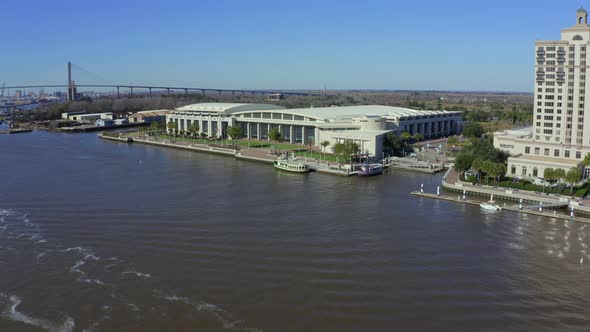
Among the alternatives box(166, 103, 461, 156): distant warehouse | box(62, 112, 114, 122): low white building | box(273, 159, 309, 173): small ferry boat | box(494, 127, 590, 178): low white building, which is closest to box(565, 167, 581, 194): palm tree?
box(494, 127, 590, 178): low white building

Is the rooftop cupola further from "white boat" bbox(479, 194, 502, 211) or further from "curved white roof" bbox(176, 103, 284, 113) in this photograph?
"curved white roof" bbox(176, 103, 284, 113)

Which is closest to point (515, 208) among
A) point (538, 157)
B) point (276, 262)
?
point (538, 157)

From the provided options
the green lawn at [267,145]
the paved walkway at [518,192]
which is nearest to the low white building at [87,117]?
the green lawn at [267,145]

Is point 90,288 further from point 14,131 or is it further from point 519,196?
point 14,131

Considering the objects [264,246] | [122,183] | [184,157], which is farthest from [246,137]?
[264,246]

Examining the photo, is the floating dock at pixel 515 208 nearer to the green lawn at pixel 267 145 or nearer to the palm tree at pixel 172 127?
the green lawn at pixel 267 145
